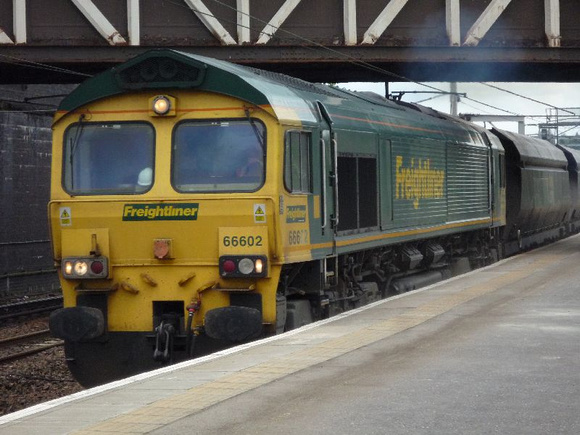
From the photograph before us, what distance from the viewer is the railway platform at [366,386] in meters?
8.16

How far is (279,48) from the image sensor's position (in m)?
24.2

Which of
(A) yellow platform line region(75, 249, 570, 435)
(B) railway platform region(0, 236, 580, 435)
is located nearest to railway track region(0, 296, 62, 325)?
(A) yellow platform line region(75, 249, 570, 435)

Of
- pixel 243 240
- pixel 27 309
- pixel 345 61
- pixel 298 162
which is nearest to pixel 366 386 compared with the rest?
pixel 243 240

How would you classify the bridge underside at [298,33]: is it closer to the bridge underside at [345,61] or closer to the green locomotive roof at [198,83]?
the bridge underside at [345,61]

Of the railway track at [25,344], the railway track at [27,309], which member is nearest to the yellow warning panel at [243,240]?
the railway track at [25,344]

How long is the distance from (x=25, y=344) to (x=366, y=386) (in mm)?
9421

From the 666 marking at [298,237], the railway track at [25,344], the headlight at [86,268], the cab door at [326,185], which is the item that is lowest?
the railway track at [25,344]

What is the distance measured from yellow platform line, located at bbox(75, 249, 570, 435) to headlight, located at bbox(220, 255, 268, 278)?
3.56ft

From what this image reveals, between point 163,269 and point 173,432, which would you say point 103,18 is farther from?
point 173,432

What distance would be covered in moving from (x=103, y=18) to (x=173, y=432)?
57.0ft

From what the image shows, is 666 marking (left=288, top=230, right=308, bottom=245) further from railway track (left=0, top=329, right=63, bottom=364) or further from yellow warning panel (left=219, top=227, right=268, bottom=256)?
railway track (left=0, top=329, right=63, bottom=364)

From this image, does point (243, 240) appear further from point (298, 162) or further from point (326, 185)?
point (326, 185)

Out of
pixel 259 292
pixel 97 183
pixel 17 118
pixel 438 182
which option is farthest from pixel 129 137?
pixel 17 118

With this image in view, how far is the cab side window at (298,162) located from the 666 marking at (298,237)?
47 centimetres
